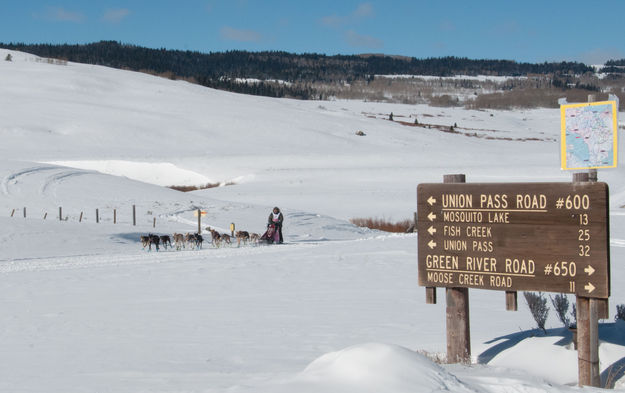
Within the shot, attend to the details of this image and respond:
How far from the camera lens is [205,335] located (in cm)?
965

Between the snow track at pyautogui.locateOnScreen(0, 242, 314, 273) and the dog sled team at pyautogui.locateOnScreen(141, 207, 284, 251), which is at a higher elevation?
the dog sled team at pyautogui.locateOnScreen(141, 207, 284, 251)

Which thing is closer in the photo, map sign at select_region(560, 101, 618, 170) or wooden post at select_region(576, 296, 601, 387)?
wooden post at select_region(576, 296, 601, 387)

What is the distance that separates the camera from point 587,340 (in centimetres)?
711

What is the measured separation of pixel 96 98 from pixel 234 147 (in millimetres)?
25900

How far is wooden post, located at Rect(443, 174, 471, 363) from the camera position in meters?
8.12

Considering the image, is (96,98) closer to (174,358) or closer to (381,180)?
(381,180)

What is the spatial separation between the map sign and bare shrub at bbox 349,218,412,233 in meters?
24.4

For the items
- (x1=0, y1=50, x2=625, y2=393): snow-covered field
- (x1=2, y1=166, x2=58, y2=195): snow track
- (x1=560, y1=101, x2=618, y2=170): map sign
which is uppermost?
(x1=2, y1=166, x2=58, y2=195): snow track

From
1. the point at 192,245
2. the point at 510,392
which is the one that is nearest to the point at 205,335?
the point at 510,392

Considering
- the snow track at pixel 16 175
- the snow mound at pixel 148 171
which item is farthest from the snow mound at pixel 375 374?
the snow mound at pixel 148 171

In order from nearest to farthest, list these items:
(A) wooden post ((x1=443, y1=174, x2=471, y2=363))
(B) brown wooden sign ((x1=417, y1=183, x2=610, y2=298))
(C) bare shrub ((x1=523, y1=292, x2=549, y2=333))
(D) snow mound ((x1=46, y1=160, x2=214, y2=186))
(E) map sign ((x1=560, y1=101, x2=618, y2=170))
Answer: (B) brown wooden sign ((x1=417, y1=183, x2=610, y2=298))
(E) map sign ((x1=560, y1=101, x2=618, y2=170))
(A) wooden post ((x1=443, y1=174, x2=471, y2=363))
(C) bare shrub ((x1=523, y1=292, x2=549, y2=333))
(D) snow mound ((x1=46, y1=160, x2=214, y2=186))

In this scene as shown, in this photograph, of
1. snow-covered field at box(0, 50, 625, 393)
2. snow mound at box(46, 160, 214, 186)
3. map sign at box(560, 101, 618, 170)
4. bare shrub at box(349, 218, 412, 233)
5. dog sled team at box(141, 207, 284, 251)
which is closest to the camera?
snow-covered field at box(0, 50, 625, 393)

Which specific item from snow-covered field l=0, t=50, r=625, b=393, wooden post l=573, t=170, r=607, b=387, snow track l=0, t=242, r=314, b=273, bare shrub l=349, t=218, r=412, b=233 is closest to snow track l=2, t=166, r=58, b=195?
snow-covered field l=0, t=50, r=625, b=393

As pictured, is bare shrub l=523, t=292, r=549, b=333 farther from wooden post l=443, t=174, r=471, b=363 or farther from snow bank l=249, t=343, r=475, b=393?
snow bank l=249, t=343, r=475, b=393
